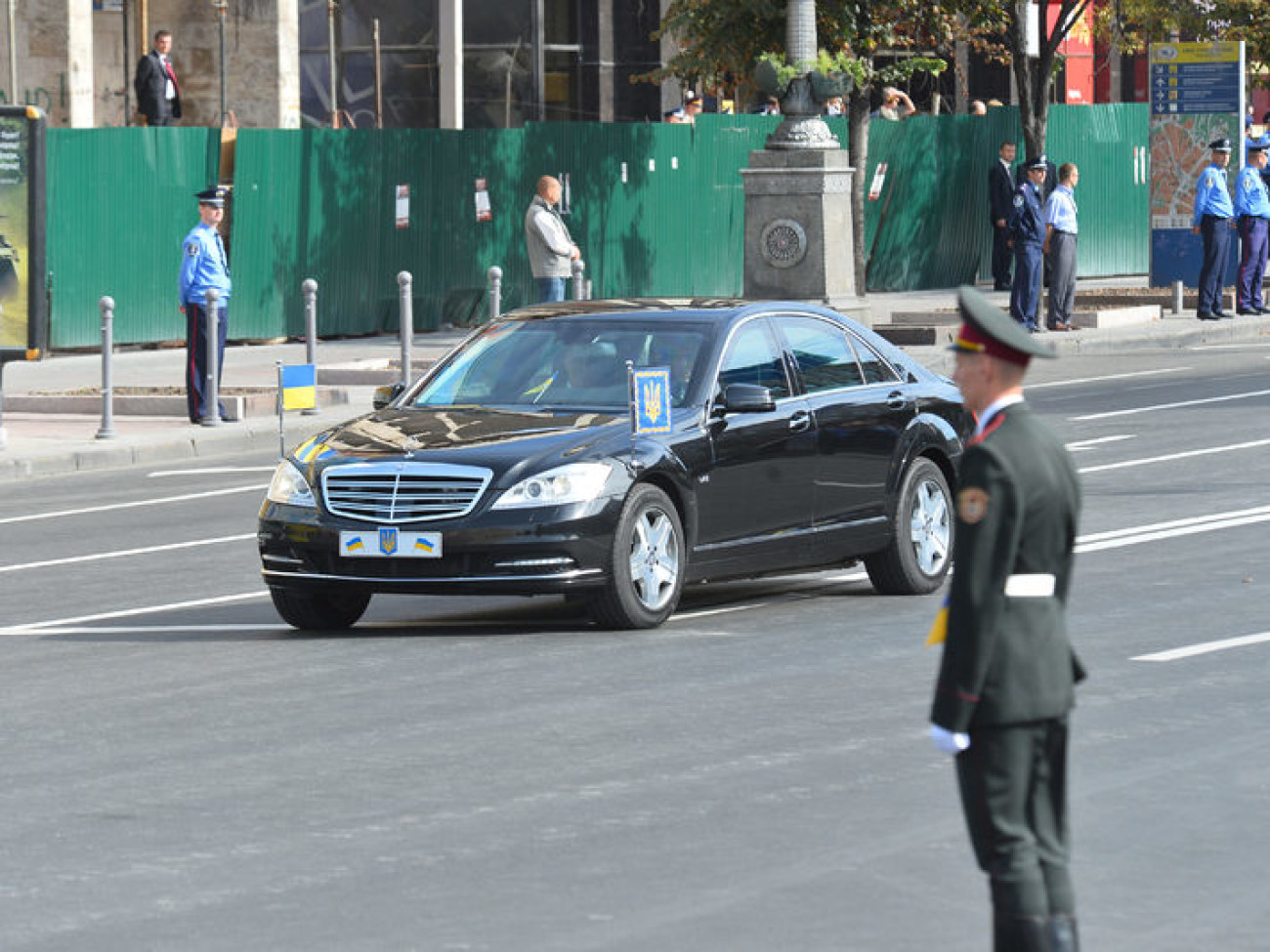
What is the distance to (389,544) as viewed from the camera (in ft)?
39.5

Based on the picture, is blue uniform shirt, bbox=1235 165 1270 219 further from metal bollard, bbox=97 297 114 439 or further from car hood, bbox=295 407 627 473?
car hood, bbox=295 407 627 473

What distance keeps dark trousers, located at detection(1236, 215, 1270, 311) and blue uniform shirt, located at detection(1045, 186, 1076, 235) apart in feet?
9.30

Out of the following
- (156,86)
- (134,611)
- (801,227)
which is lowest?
(134,611)

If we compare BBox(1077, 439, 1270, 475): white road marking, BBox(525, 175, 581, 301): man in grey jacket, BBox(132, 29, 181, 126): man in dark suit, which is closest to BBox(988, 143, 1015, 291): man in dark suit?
BBox(132, 29, 181, 126): man in dark suit

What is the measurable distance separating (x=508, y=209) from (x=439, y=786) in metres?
26.2

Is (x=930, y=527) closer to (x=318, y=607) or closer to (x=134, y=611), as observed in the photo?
(x=318, y=607)

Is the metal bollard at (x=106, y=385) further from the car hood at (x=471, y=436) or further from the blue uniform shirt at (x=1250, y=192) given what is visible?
the blue uniform shirt at (x=1250, y=192)

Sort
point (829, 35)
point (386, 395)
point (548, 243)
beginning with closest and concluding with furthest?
point (386, 395) < point (548, 243) < point (829, 35)

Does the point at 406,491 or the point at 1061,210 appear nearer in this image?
the point at 406,491

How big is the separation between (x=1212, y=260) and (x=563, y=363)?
21920 millimetres

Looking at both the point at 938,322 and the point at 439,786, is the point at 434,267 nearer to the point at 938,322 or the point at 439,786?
the point at 938,322

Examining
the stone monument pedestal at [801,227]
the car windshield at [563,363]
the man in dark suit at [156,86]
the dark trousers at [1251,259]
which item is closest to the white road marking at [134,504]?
the car windshield at [563,363]

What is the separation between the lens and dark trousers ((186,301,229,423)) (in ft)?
75.4

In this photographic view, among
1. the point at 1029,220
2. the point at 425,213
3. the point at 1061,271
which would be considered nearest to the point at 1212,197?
the point at 1061,271
